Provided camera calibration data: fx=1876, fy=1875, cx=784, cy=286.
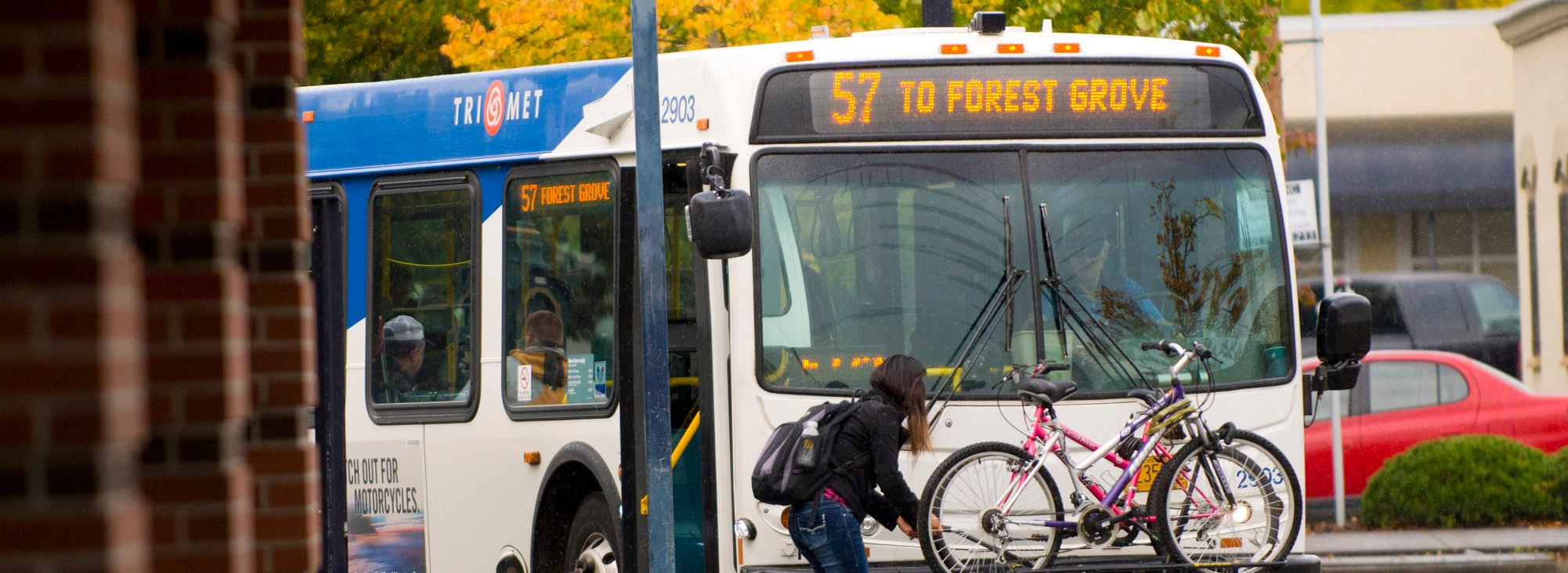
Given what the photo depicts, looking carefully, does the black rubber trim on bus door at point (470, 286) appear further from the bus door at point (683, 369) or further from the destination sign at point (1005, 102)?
the destination sign at point (1005, 102)

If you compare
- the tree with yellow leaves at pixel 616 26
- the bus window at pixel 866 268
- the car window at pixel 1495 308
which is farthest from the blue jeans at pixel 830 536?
the car window at pixel 1495 308

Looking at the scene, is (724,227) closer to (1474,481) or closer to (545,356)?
(545,356)

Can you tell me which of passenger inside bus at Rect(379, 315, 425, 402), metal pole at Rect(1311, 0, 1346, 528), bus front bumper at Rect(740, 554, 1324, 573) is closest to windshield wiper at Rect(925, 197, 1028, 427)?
bus front bumper at Rect(740, 554, 1324, 573)

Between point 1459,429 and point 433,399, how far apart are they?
9541 mm

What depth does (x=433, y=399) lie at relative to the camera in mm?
9555

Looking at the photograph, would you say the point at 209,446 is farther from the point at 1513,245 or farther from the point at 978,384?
the point at 1513,245

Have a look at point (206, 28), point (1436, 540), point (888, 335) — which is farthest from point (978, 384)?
point (1436, 540)

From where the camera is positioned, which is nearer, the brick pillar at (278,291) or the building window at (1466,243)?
the brick pillar at (278,291)

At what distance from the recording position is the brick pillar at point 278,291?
2.81m

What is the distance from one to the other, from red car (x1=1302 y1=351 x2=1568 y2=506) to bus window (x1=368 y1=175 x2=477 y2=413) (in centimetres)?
885

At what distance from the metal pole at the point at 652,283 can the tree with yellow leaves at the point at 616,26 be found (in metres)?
6.44

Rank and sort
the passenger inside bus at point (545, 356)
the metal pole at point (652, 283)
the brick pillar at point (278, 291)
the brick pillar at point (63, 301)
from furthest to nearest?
the passenger inside bus at point (545, 356)
the metal pole at point (652, 283)
the brick pillar at point (278, 291)
the brick pillar at point (63, 301)

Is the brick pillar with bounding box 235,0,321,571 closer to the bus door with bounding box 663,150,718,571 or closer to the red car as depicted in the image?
the bus door with bounding box 663,150,718,571

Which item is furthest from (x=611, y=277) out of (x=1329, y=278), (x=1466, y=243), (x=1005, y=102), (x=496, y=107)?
(x=1466, y=243)
